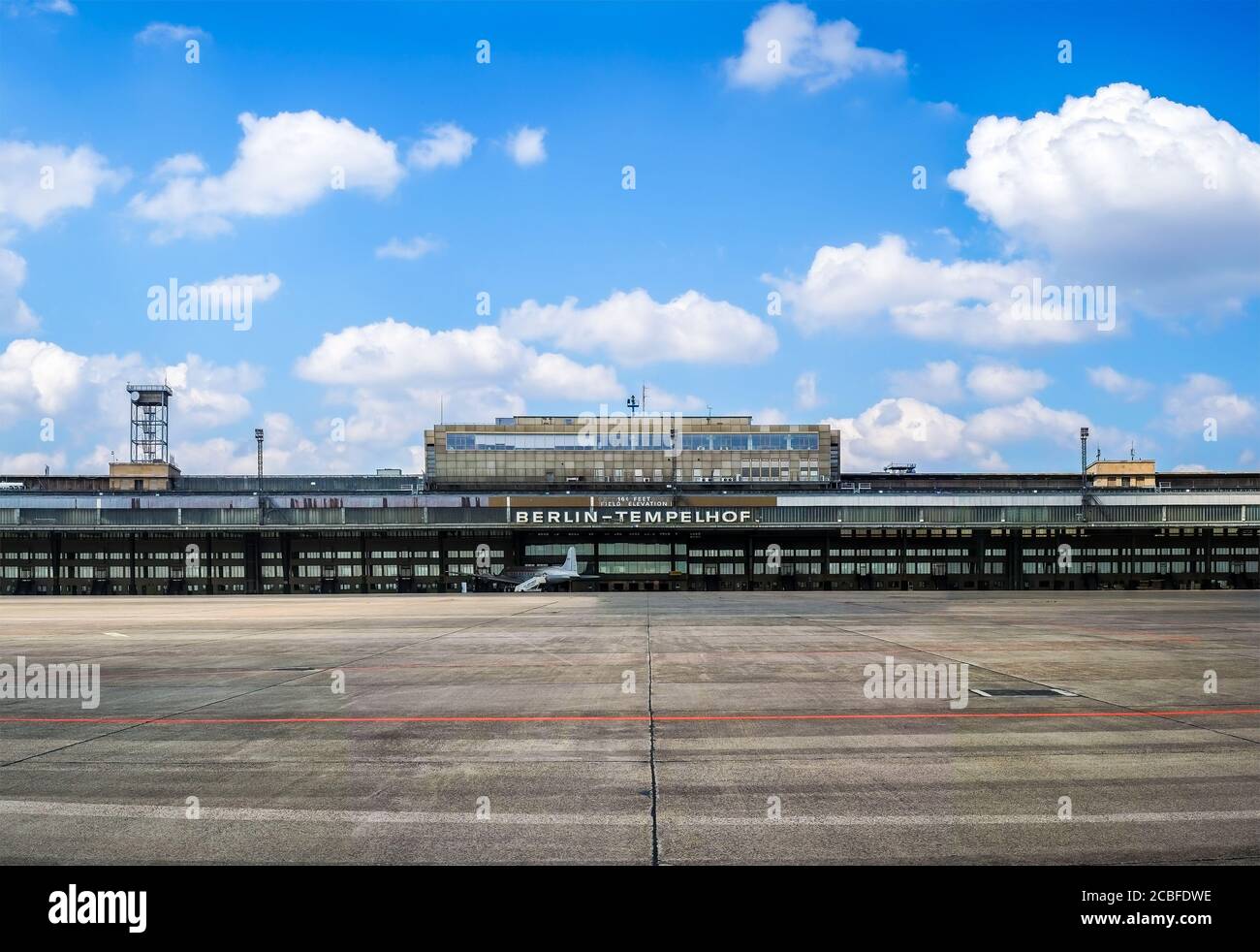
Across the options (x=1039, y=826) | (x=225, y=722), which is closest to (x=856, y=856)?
(x=1039, y=826)

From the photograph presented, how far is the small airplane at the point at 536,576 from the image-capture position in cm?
8144

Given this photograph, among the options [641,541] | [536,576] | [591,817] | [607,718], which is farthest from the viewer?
[641,541]

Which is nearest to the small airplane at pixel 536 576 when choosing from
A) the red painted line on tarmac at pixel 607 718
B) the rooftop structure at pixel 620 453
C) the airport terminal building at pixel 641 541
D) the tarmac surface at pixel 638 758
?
the airport terminal building at pixel 641 541

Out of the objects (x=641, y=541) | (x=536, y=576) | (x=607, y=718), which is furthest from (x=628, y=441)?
(x=607, y=718)

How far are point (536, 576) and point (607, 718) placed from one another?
6636 centimetres

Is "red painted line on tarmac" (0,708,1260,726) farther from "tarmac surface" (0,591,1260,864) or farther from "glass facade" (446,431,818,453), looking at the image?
"glass facade" (446,431,818,453)

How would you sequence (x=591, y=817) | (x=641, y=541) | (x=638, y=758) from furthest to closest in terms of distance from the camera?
(x=641, y=541) → (x=638, y=758) → (x=591, y=817)

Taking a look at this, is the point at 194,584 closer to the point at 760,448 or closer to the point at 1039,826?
the point at 760,448

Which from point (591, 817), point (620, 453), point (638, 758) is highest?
point (620, 453)

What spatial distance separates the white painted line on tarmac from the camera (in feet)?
32.5

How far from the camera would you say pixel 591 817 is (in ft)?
33.3

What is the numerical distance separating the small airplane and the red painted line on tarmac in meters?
64.3

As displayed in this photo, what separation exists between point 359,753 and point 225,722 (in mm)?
4396

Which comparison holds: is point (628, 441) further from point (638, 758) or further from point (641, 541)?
point (638, 758)
